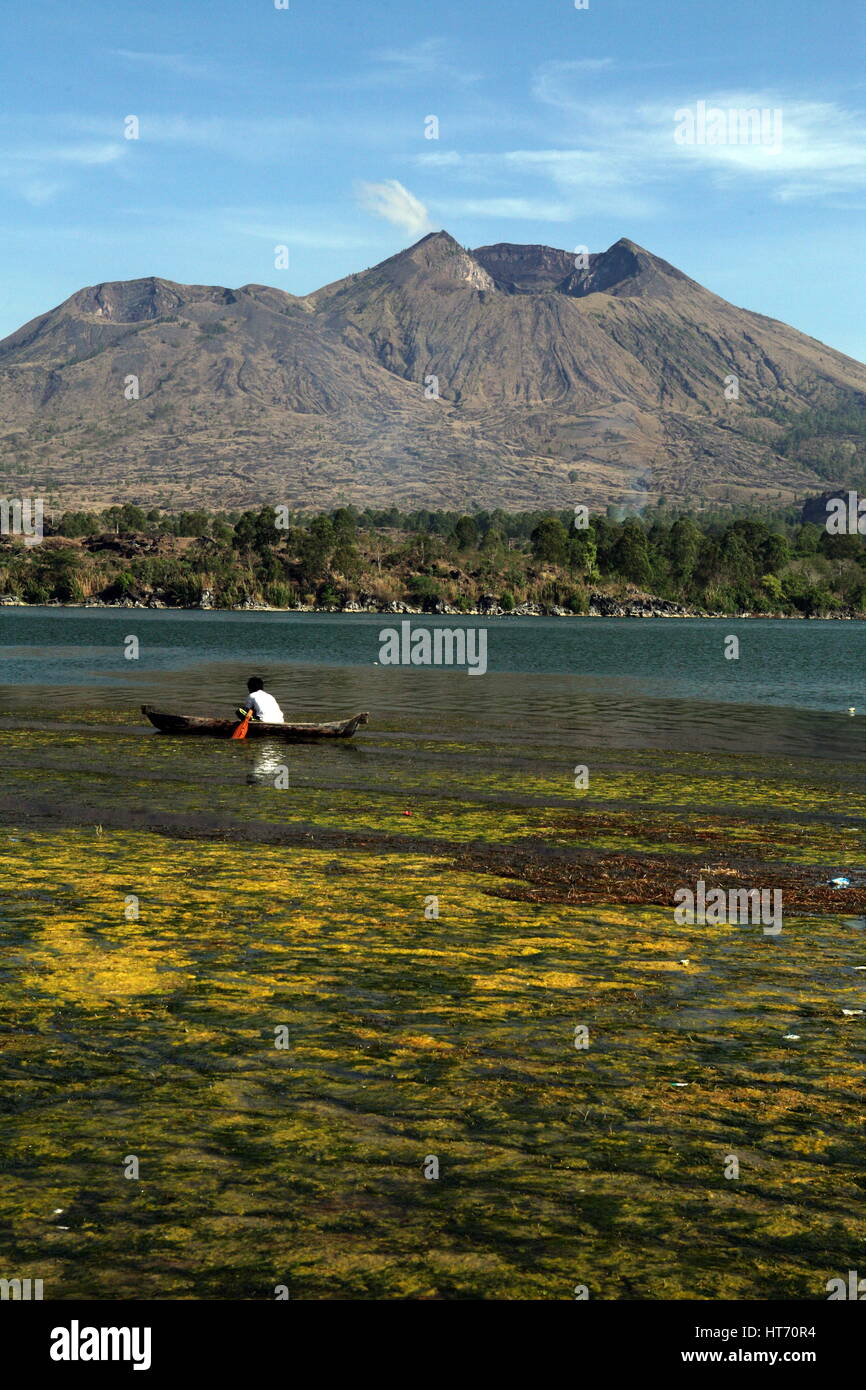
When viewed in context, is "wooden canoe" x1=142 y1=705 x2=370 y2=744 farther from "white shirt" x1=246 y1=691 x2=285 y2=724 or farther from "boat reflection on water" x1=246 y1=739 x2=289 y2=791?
"boat reflection on water" x1=246 y1=739 x2=289 y2=791

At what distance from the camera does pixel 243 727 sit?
44.6 meters

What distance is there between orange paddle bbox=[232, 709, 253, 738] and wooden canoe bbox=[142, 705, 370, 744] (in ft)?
0.40

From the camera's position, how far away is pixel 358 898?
71.4 ft

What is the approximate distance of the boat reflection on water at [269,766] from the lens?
36.1m

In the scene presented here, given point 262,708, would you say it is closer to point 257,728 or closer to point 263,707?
point 263,707

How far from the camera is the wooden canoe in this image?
1772 inches

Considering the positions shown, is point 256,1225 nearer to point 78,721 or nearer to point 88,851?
point 88,851

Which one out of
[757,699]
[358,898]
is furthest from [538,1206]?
Answer: [757,699]

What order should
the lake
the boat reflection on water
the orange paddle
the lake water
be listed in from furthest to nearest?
the lake water, the orange paddle, the boat reflection on water, the lake


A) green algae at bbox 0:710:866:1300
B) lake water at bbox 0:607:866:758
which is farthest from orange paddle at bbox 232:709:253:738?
green algae at bbox 0:710:866:1300

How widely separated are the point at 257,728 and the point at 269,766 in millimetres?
5596

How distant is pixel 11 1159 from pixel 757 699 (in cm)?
6765

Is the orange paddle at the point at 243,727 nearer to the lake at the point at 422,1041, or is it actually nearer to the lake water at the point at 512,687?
the lake water at the point at 512,687
